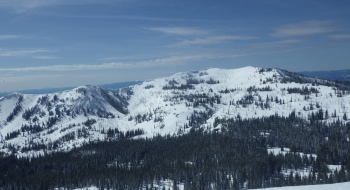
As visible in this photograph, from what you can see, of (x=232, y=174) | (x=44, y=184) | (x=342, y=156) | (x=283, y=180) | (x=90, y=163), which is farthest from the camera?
(x=90, y=163)

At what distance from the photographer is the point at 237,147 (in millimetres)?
196125

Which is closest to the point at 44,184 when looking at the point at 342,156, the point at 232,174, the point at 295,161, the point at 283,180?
the point at 232,174

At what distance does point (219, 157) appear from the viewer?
177750 millimetres

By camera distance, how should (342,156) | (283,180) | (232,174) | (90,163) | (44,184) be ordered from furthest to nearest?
(90,163) < (342,156) < (44,184) < (232,174) < (283,180)

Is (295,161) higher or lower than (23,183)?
higher

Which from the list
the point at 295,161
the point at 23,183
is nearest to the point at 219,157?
the point at 295,161

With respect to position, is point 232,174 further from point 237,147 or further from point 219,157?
point 237,147

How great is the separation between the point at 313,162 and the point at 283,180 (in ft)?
134

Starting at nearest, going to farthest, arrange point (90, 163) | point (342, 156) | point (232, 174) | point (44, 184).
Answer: point (232, 174)
point (44, 184)
point (342, 156)
point (90, 163)

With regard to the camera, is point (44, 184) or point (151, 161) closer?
point (44, 184)

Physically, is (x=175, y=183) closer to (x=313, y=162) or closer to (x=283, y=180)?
(x=283, y=180)

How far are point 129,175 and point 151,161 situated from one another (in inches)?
1182

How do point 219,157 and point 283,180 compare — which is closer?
point 283,180

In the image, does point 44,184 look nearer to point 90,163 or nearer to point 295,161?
point 90,163
